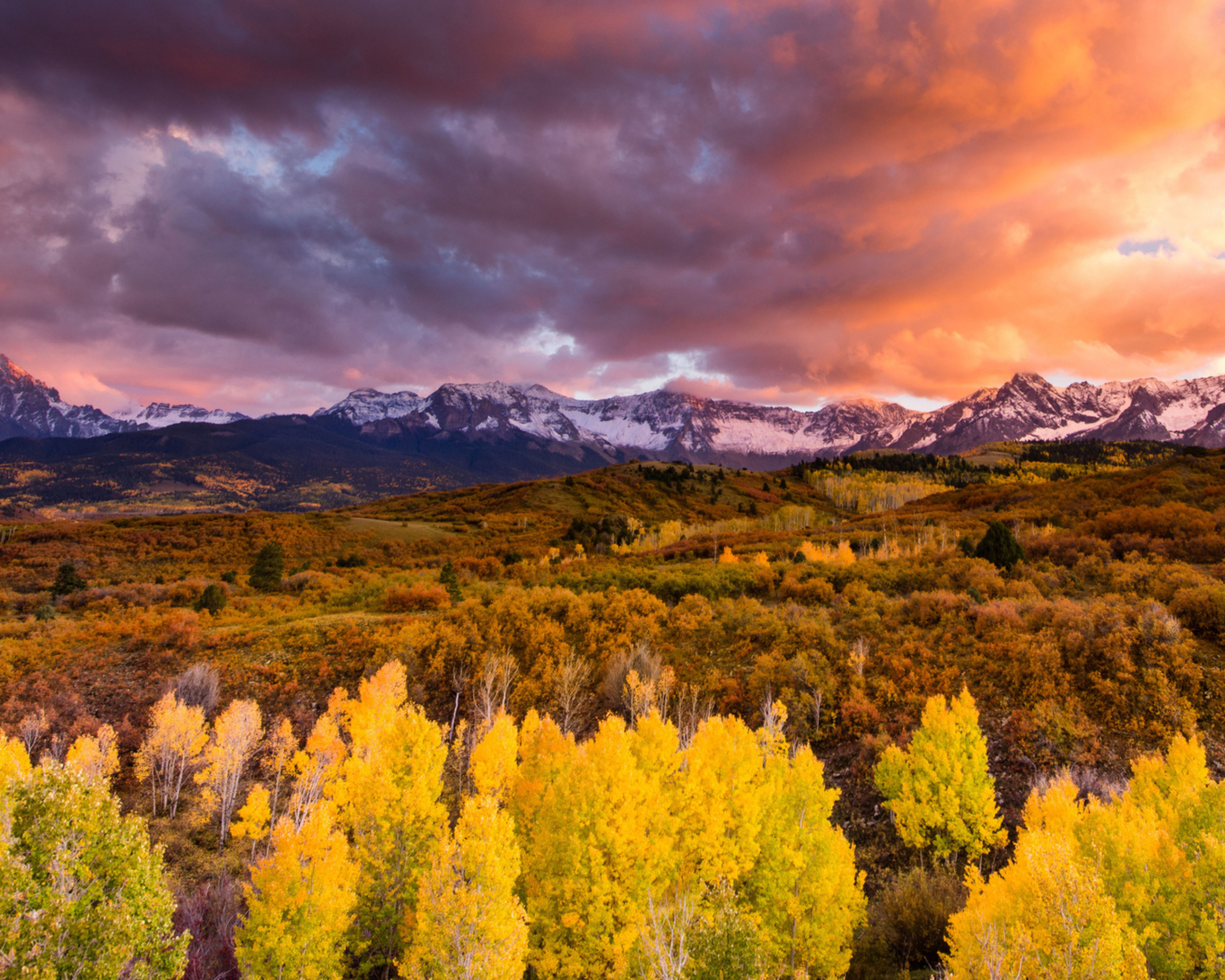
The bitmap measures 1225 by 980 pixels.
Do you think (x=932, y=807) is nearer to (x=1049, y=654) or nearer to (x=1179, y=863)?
(x=1179, y=863)

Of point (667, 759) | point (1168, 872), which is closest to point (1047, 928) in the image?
point (1168, 872)

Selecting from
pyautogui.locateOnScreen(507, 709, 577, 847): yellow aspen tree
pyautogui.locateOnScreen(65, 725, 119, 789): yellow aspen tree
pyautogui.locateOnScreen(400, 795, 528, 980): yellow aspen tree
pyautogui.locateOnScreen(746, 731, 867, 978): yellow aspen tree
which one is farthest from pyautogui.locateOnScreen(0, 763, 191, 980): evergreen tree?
pyautogui.locateOnScreen(746, 731, 867, 978): yellow aspen tree

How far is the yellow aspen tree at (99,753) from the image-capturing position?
20.1 m

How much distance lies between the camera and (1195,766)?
607 inches

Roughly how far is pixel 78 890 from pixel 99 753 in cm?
1447

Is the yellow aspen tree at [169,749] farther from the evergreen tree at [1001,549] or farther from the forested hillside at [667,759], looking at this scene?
the evergreen tree at [1001,549]

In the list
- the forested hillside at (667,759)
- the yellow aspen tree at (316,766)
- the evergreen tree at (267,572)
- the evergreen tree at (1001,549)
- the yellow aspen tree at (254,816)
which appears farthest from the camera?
the evergreen tree at (267,572)

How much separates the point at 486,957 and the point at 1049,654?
26.8 m

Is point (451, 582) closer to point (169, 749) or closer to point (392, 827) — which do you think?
point (169, 749)

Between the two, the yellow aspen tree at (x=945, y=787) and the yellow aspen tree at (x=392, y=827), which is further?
the yellow aspen tree at (x=945, y=787)

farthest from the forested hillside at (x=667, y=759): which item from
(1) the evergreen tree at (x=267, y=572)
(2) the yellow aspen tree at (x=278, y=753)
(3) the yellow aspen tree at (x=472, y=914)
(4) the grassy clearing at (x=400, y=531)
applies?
(4) the grassy clearing at (x=400, y=531)

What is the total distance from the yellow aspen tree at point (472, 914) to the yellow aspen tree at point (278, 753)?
16053 millimetres

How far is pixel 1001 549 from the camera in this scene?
4172 centimetres

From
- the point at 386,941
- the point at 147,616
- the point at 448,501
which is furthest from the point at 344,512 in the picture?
the point at 386,941
